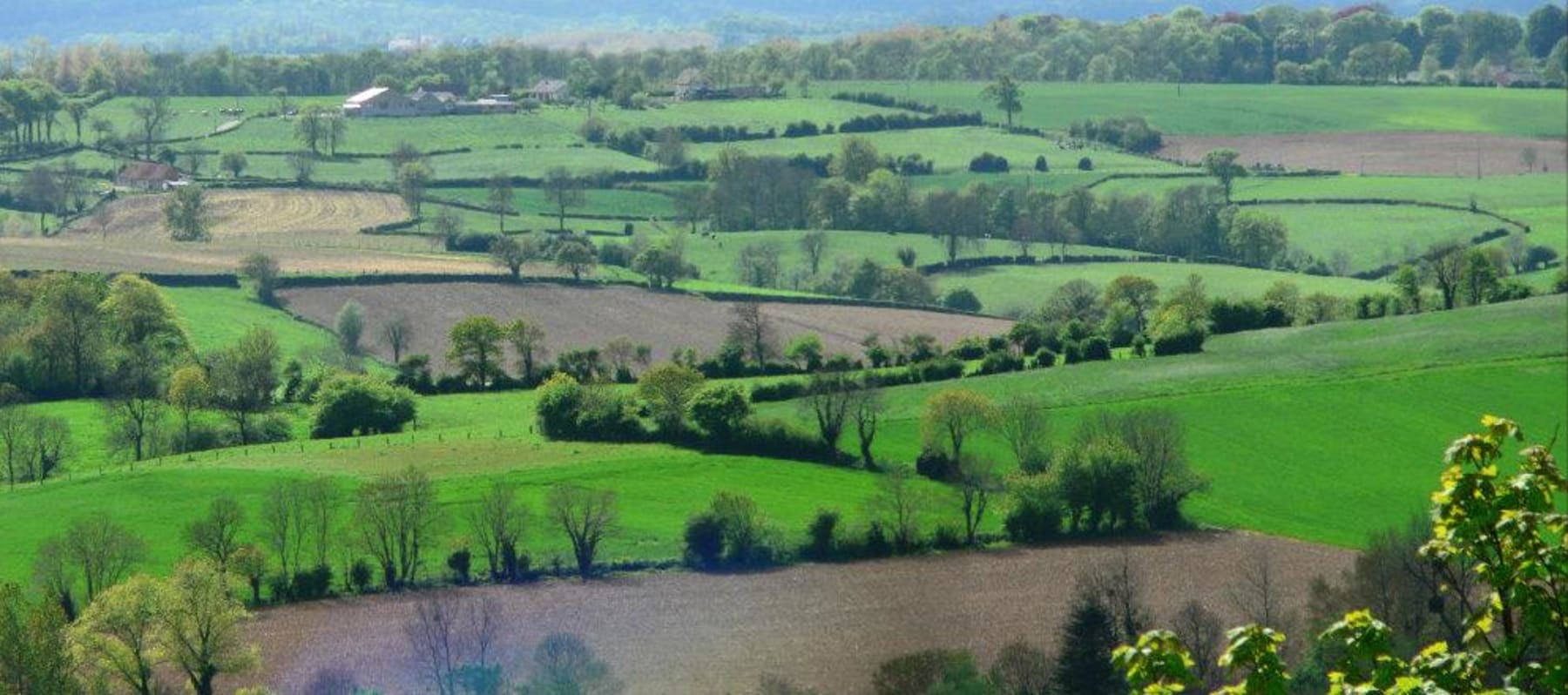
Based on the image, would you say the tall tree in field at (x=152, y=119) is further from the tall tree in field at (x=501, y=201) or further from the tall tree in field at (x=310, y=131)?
the tall tree in field at (x=501, y=201)

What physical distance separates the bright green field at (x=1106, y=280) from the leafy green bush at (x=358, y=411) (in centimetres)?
4397

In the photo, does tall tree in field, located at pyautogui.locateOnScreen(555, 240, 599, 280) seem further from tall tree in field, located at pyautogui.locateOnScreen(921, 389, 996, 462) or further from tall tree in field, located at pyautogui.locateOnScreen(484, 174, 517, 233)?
tall tree in field, located at pyautogui.locateOnScreen(921, 389, 996, 462)

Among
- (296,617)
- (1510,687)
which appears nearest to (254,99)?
(296,617)

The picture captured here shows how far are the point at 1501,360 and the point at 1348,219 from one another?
52.4m

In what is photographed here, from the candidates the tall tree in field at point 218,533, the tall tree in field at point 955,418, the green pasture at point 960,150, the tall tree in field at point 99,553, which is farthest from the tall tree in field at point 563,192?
the tall tree in field at point 99,553

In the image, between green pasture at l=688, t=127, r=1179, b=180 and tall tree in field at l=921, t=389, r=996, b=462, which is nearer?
tall tree in field at l=921, t=389, r=996, b=462

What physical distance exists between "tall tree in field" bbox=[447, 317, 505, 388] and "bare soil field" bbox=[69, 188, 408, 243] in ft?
136

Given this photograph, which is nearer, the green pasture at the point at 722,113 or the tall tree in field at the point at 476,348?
the tall tree in field at the point at 476,348

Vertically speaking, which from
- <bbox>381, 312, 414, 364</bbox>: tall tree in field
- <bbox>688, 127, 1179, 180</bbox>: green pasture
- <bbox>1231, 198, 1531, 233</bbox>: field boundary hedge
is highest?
<bbox>688, 127, 1179, 180</bbox>: green pasture

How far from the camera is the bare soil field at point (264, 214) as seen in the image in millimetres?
142250

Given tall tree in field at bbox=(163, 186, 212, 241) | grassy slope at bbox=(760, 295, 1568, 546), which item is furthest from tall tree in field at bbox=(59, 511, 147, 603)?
tall tree in field at bbox=(163, 186, 212, 241)

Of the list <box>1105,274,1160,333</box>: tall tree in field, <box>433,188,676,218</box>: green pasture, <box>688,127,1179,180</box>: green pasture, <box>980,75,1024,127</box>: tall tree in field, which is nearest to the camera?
<box>1105,274,1160,333</box>: tall tree in field

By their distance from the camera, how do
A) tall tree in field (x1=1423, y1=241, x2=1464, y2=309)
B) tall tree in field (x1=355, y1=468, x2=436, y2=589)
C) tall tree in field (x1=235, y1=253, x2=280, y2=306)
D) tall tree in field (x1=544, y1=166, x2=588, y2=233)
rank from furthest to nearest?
tall tree in field (x1=544, y1=166, x2=588, y2=233) → tall tree in field (x1=235, y1=253, x2=280, y2=306) → tall tree in field (x1=1423, y1=241, x2=1464, y2=309) → tall tree in field (x1=355, y1=468, x2=436, y2=589)

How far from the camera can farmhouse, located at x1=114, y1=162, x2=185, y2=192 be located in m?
156
